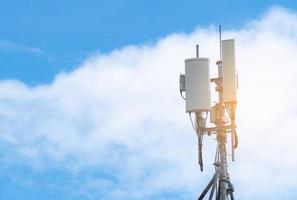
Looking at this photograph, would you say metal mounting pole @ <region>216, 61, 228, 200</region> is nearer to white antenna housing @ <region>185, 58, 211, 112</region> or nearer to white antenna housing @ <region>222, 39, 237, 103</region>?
white antenna housing @ <region>222, 39, 237, 103</region>

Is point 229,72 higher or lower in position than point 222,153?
higher

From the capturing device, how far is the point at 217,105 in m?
28.0

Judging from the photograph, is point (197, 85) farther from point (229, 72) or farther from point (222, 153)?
point (222, 153)

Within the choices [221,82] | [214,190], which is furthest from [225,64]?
[214,190]

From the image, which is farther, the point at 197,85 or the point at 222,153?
the point at 197,85

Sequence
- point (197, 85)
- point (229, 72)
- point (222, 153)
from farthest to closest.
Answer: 1. point (229, 72)
2. point (197, 85)
3. point (222, 153)

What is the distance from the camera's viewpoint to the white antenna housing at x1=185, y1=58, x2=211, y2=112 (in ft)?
91.1

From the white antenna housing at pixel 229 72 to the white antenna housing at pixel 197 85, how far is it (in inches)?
22.4

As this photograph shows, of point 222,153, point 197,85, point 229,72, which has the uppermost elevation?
point 229,72

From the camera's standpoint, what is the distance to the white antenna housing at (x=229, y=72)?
28.0m

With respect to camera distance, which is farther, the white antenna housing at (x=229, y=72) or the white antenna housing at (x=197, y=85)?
the white antenna housing at (x=229, y=72)

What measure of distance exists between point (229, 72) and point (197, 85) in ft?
3.74

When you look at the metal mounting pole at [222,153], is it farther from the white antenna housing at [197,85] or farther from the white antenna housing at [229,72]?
the white antenna housing at [197,85]

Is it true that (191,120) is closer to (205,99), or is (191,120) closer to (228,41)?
(205,99)
